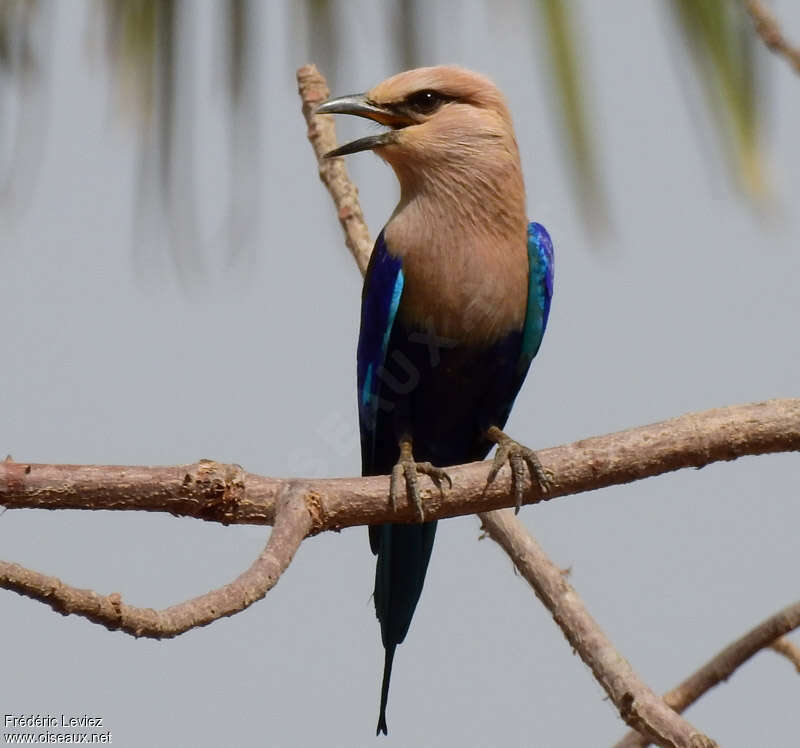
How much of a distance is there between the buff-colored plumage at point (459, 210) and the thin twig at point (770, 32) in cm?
134

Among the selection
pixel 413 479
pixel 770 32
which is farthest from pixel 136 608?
pixel 770 32

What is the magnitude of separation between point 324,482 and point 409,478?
357mm

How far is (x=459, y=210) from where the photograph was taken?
4.36 meters

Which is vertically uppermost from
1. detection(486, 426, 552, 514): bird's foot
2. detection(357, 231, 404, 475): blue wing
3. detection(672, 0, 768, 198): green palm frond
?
detection(672, 0, 768, 198): green palm frond

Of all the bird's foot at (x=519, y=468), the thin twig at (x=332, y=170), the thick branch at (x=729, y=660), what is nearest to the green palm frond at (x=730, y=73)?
the bird's foot at (x=519, y=468)

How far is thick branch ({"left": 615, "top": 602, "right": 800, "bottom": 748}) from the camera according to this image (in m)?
4.01

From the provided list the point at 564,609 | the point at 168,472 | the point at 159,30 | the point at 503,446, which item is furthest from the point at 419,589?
the point at 159,30

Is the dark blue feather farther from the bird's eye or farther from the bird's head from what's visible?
the bird's eye

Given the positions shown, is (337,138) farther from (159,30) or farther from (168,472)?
(168,472)

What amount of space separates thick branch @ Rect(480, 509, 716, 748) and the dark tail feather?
1.75 feet

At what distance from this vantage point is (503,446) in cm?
377

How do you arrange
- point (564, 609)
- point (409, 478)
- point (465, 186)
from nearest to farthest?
point (409, 478), point (564, 609), point (465, 186)

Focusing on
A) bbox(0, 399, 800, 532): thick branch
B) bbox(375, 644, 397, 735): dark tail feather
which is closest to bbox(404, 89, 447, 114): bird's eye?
bbox(0, 399, 800, 532): thick branch

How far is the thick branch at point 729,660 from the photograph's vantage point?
401 cm
